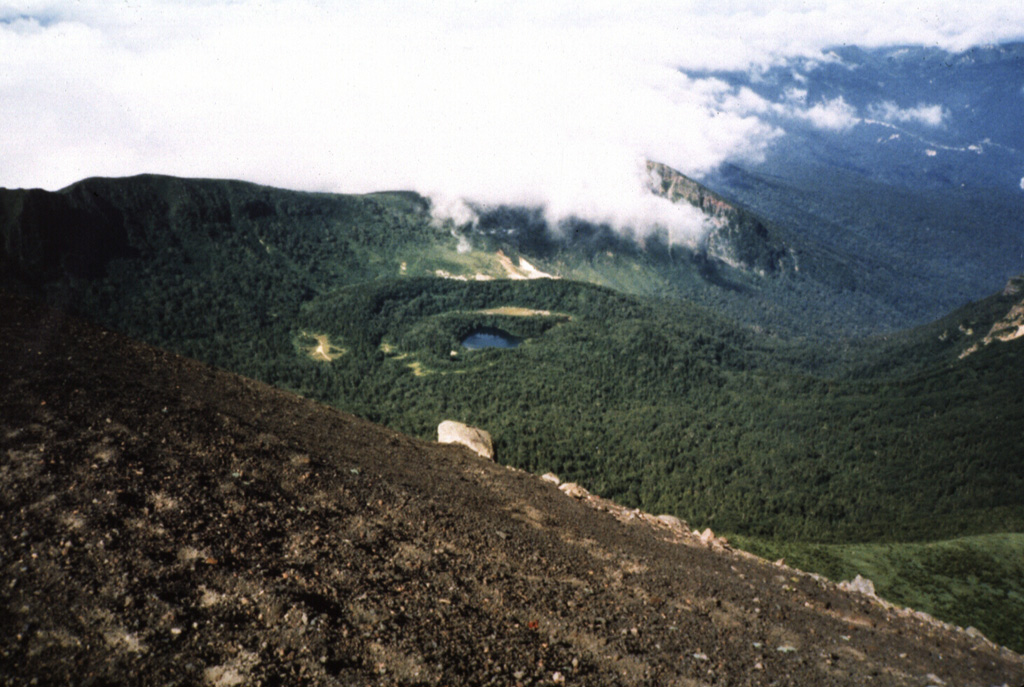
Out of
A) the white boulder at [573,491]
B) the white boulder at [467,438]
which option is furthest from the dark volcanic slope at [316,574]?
the white boulder at [467,438]

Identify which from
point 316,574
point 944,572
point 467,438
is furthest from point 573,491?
point 944,572

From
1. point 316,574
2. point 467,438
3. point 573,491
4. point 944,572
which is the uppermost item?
point 316,574

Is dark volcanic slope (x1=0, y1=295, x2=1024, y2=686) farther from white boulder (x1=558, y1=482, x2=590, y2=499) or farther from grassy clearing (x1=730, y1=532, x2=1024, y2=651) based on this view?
grassy clearing (x1=730, y1=532, x2=1024, y2=651)

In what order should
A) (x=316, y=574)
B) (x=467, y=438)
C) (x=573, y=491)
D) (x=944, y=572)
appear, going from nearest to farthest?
(x=316, y=574) → (x=573, y=491) → (x=467, y=438) → (x=944, y=572)

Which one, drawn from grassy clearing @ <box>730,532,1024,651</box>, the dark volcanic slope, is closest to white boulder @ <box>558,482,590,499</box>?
the dark volcanic slope

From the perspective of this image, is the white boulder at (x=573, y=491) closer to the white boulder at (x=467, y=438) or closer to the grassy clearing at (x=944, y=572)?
the white boulder at (x=467, y=438)

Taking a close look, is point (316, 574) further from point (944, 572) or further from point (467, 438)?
point (944, 572)
